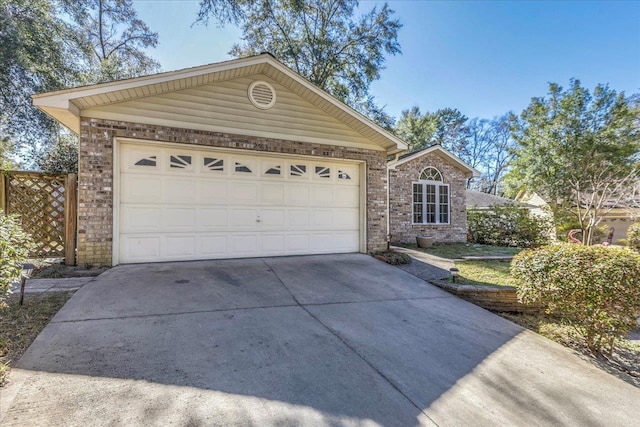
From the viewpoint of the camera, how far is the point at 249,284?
5.14m

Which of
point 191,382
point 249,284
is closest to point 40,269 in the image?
point 249,284

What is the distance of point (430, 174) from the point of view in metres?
12.9

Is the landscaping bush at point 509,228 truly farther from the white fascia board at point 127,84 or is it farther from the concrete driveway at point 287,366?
the white fascia board at point 127,84

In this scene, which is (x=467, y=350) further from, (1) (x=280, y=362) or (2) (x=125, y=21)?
(2) (x=125, y=21)

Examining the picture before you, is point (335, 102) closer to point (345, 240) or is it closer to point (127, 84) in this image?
point (345, 240)

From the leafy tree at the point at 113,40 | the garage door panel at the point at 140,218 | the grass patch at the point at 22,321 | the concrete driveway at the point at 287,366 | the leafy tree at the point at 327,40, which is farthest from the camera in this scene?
the leafy tree at the point at 327,40

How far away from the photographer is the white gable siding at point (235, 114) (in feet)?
19.7

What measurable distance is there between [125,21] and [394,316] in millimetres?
20628

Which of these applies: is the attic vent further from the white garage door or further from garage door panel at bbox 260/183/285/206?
garage door panel at bbox 260/183/285/206

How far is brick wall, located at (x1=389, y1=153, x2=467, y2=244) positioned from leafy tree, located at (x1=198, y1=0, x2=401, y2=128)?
661 centimetres

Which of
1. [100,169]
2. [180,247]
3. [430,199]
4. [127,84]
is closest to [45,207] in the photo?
[100,169]

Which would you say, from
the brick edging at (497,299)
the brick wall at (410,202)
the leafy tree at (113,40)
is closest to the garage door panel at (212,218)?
the brick edging at (497,299)

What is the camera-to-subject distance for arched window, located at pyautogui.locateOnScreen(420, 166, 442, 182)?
12773 mm

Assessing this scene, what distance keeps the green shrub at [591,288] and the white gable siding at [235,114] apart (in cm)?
507
